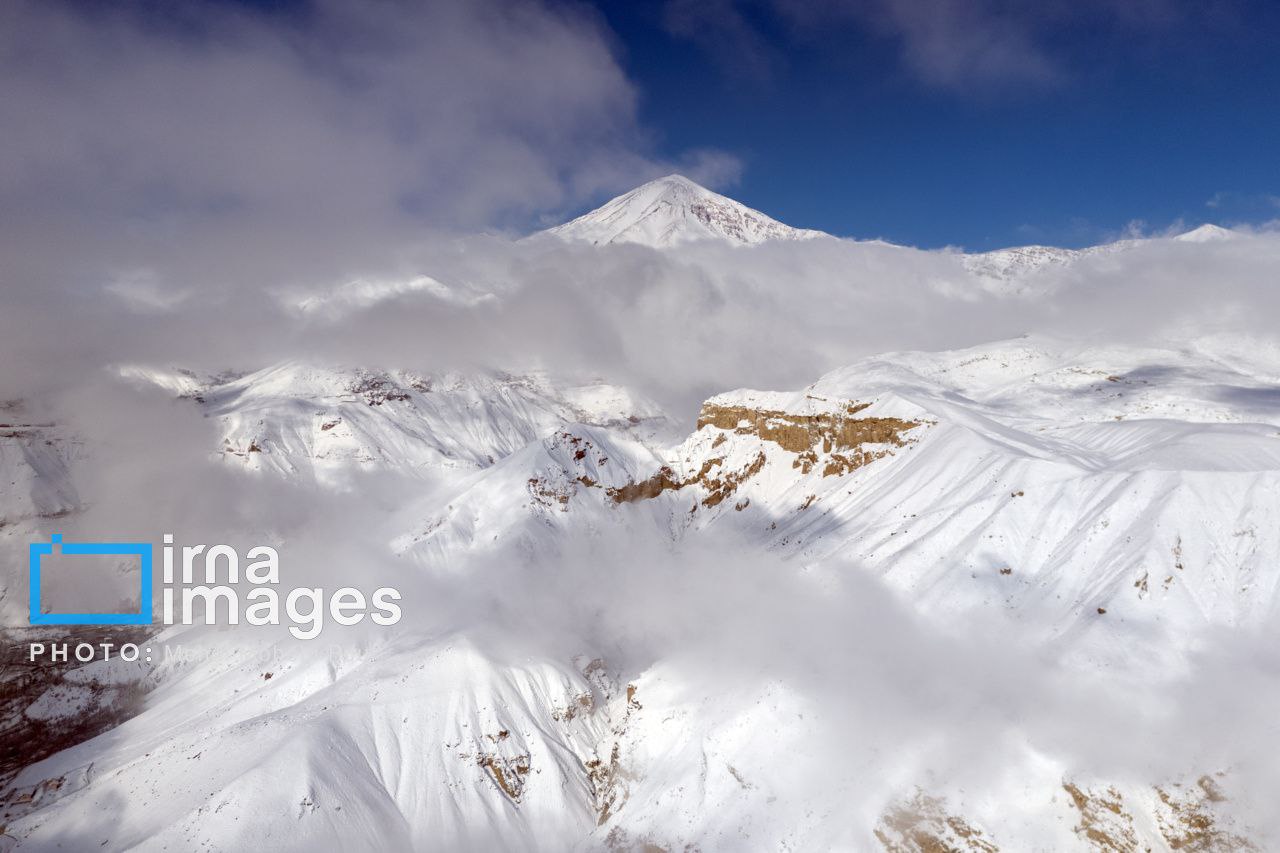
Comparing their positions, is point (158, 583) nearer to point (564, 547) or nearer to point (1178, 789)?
point (564, 547)

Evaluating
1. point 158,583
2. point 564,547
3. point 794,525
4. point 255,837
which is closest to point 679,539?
point 564,547

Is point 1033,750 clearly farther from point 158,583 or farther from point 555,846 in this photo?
point 158,583

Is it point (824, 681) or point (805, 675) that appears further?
point (805, 675)

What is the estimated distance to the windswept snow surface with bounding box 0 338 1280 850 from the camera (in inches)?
1623

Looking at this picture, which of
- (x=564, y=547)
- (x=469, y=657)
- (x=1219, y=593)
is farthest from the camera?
(x=564, y=547)

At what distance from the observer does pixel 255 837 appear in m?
51.2

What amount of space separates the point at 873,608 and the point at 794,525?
35.0 meters

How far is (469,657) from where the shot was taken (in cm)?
7538

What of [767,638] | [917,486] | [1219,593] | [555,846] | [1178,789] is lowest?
[555,846]

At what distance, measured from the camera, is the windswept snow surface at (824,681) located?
4122 centimetres

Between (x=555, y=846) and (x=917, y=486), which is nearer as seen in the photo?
(x=555, y=846)

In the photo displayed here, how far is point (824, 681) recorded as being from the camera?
5378cm

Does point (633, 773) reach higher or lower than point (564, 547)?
lower

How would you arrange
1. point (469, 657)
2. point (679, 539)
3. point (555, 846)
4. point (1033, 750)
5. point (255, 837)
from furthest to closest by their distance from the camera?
1. point (679, 539)
2. point (469, 657)
3. point (555, 846)
4. point (255, 837)
5. point (1033, 750)
